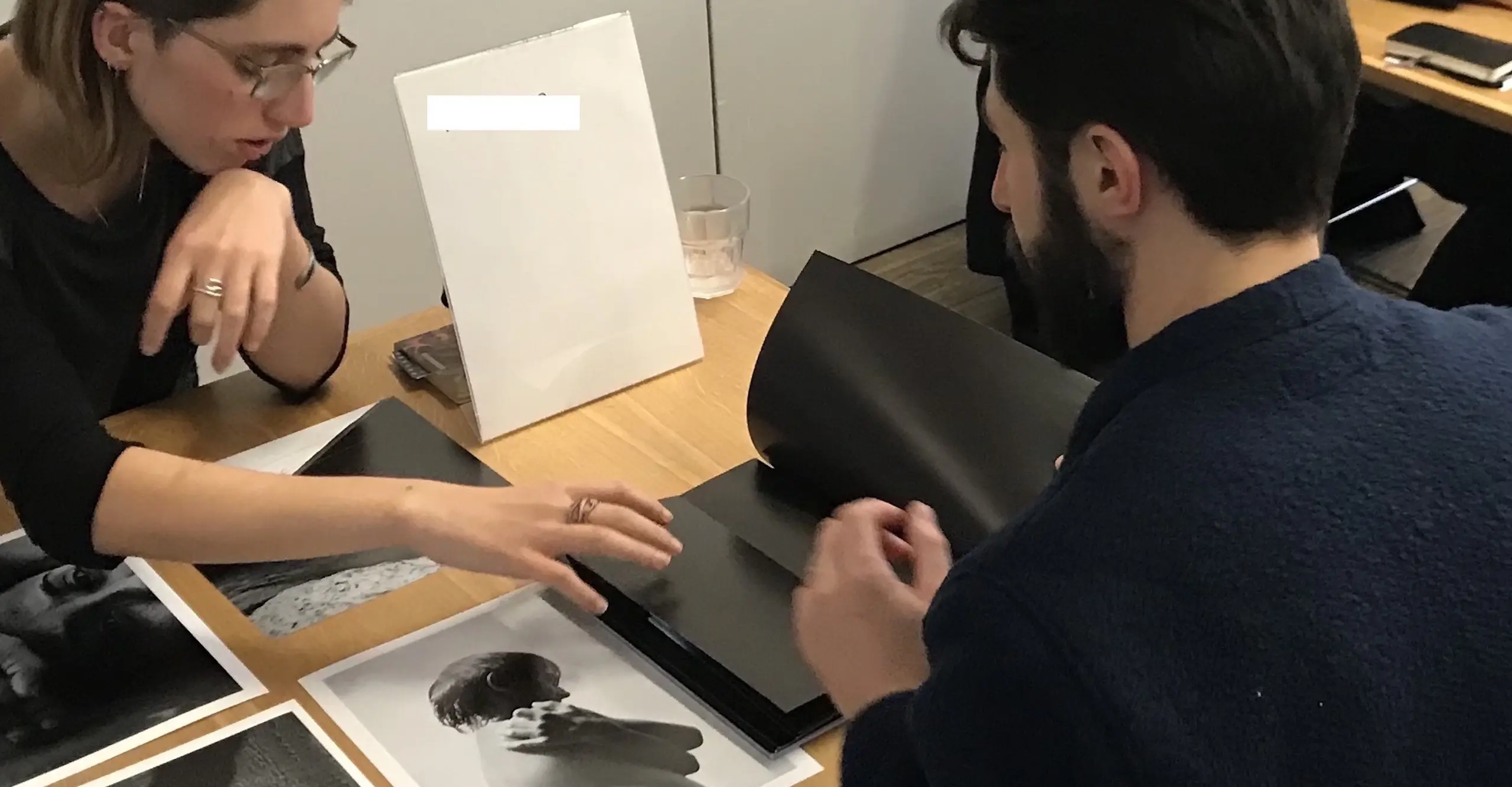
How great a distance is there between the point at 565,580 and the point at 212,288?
39cm

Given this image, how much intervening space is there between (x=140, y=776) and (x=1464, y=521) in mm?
739

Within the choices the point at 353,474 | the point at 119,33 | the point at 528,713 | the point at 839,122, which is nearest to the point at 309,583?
the point at 353,474

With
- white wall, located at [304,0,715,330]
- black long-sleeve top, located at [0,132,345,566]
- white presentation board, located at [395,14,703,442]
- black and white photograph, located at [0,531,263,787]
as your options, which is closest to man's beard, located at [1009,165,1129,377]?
white presentation board, located at [395,14,703,442]

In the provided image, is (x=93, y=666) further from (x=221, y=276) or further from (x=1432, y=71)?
(x=1432, y=71)

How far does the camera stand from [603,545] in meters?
0.98

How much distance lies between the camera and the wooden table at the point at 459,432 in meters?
1.01

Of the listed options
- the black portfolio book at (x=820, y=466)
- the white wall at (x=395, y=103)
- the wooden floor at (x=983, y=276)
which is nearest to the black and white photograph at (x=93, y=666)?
the black portfolio book at (x=820, y=466)

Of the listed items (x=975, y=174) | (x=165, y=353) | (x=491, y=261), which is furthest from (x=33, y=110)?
(x=975, y=174)

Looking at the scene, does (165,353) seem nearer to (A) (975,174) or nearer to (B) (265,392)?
(B) (265,392)

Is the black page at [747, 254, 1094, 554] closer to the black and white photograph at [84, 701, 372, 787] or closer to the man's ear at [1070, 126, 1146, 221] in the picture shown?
the man's ear at [1070, 126, 1146, 221]

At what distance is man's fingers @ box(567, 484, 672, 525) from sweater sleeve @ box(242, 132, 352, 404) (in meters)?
0.38

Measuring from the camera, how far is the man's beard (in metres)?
0.77

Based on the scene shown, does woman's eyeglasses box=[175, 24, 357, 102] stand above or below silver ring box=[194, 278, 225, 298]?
above

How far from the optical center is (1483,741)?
0.63 meters
